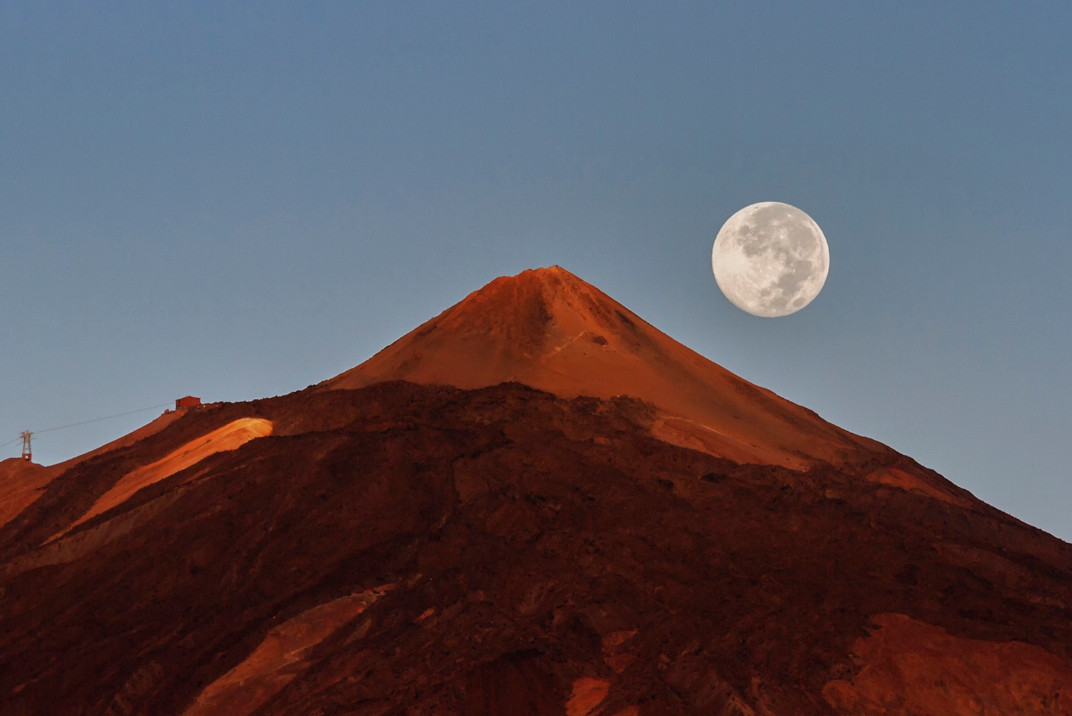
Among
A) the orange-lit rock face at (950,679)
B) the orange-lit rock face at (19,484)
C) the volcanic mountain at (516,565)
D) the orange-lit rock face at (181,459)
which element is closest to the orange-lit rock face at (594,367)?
the volcanic mountain at (516,565)

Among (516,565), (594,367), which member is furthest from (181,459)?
(594,367)

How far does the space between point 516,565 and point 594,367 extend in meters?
17.7

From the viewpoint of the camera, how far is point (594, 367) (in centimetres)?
5131

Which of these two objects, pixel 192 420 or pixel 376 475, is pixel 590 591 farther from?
pixel 192 420

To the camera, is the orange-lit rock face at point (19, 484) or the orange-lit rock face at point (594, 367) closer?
the orange-lit rock face at point (19, 484)

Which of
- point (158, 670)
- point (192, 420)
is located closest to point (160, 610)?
point (158, 670)

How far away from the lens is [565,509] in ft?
126

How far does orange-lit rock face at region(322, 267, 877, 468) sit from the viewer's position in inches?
1911

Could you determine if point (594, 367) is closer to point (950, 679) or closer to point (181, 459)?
point (181, 459)

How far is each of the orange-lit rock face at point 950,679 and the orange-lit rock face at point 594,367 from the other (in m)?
14.1

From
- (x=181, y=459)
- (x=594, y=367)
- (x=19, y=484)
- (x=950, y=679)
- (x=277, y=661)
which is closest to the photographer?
(x=950, y=679)

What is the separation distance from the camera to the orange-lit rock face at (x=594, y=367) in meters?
48.5

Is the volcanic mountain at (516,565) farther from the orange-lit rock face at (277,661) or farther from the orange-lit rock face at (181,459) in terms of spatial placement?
the orange-lit rock face at (181,459)

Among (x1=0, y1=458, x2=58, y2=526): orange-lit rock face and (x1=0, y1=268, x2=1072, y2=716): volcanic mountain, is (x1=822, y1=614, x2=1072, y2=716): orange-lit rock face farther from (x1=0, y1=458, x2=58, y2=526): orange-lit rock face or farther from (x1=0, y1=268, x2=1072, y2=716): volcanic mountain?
(x1=0, y1=458, x2=58, y2=526): orange-lit rock face
